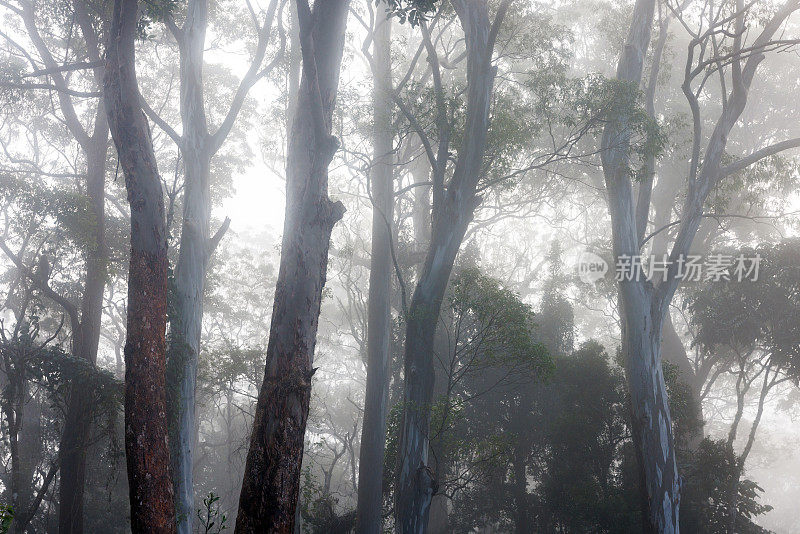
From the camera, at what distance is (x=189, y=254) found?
9305 mm

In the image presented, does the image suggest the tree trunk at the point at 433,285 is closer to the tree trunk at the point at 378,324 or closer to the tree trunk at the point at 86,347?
the tree trunk at the point at 378,324

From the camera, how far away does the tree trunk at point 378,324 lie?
9.88m

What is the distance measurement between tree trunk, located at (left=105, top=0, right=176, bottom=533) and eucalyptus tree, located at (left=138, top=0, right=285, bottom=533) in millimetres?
4354

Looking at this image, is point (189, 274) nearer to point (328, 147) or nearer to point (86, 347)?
point (86, 347)

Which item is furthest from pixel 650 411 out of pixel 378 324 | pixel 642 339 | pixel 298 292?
pixel 298 292

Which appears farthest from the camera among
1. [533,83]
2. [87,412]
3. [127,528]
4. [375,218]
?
[127,528]

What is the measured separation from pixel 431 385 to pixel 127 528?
11555 millimetres

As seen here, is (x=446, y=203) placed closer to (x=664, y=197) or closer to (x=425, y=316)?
(x=425, y=316)

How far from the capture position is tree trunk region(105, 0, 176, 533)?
3.66 meters

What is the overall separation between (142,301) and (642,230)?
868 centimetres

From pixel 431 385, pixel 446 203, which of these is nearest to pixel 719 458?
pixel 431 385

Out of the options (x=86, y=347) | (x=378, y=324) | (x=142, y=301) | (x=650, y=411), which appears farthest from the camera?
(x=378, y=324)

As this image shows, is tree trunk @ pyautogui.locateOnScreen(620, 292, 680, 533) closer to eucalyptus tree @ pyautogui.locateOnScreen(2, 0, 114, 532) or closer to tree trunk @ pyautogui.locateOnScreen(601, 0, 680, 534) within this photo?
tree trunk @ pyautogui.locateOnScreen(601, 0, 680, 534)

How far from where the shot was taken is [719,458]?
401 inches
